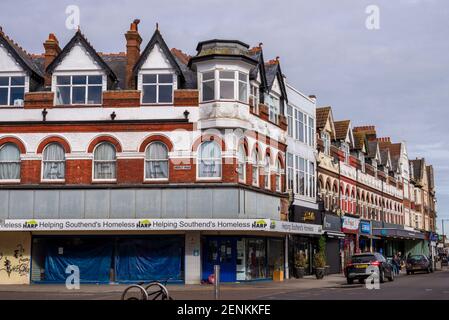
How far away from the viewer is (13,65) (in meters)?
30.9

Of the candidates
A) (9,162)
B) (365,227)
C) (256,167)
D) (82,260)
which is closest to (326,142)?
(365,227)

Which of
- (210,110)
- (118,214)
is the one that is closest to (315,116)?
(210,110)

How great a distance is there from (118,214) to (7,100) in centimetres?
826

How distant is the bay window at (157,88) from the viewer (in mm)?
30359

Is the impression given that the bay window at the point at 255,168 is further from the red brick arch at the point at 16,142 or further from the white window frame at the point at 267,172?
the red brick arch at the point at 16,142

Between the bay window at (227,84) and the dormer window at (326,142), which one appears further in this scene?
the dormer window at (326,142)

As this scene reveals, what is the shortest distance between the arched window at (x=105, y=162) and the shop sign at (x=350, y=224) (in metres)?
19.8

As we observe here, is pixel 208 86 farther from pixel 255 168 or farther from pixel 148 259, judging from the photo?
pixel 148 259

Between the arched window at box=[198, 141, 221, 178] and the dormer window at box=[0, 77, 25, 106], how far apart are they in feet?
31.5

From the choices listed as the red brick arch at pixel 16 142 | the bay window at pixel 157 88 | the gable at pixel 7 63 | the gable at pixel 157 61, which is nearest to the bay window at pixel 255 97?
the bay window at pixel 157 88

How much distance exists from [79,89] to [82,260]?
8526 millimetres

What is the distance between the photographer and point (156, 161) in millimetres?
29781

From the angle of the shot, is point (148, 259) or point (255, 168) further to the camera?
point (255, 168)

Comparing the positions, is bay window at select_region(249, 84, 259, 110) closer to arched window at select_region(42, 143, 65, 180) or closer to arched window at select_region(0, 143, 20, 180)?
arched window at select_region(42, 143, 65, 180)
